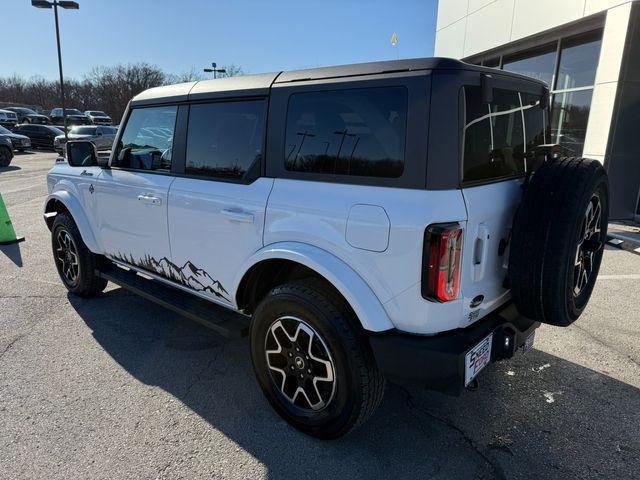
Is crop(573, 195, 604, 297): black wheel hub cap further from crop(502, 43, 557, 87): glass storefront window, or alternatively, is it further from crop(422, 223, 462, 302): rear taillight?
crop(502, 43, 557, 87): glass storefront window

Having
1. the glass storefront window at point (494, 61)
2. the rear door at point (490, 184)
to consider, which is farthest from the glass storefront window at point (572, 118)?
the rear door at point (490, 184)

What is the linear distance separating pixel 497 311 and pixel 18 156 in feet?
83.0

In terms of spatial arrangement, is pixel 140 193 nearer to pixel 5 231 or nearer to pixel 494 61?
pixel 5 231

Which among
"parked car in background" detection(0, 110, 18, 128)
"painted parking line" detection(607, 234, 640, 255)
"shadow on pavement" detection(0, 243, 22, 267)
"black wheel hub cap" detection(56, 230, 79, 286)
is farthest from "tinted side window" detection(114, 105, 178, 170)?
"parked car in background" detection(0, 110, 18, 128)

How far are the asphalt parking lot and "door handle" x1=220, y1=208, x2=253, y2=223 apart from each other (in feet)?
3.87

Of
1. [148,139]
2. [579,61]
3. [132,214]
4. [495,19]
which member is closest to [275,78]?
[148,139]

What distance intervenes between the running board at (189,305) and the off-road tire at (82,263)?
300 mm

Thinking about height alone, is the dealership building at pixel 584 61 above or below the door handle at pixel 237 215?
above

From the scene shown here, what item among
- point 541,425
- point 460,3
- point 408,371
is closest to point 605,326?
point 541,425

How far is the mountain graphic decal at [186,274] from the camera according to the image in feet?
10.2

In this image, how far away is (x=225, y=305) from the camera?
3.13 meters

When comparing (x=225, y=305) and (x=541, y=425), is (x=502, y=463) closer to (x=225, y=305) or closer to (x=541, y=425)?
(x=541, y=425)

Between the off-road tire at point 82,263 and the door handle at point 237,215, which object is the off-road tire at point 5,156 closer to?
the off-road tire at point 82,263

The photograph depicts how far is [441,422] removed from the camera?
2.76 m
